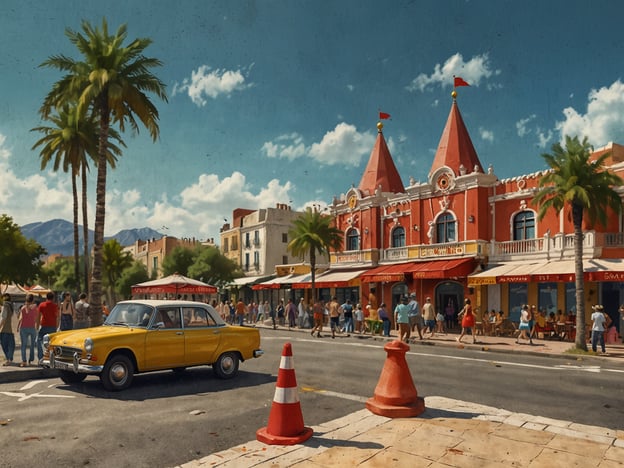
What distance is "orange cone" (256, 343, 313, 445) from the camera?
576 cm

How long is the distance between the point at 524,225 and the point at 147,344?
2232cm

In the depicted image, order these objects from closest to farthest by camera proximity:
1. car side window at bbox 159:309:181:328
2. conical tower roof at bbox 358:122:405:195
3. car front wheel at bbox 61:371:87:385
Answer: car front wheel at bbox 61:371:87:385 < car side window at bbox 159:309:181:328 < conical tower roof at bbox 358:122:405:195

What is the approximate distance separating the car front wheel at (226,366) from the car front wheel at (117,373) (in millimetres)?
1792

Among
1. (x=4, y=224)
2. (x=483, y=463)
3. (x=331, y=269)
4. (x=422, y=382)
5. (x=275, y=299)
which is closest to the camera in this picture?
(x=483, y=463)

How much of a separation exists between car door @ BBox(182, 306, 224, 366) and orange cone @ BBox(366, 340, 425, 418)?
4.30 metres

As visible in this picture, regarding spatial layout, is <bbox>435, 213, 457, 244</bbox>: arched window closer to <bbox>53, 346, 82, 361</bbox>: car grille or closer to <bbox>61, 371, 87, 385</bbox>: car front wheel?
<bbox>61, 371, 87, 385</bbox>: car front wheel

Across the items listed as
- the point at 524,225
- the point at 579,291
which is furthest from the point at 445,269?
the point at 579,291

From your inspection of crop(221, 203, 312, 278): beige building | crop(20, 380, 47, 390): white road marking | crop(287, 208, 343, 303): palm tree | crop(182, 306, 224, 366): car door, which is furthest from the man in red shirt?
crop(221, 203, 312, 278): beige building

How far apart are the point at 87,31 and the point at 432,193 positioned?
20.4 m

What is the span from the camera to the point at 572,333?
2205 cm

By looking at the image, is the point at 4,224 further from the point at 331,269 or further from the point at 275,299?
the point at 331,269

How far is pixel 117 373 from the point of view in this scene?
9.16 m

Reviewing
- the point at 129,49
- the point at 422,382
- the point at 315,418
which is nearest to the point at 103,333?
the point at 315,418

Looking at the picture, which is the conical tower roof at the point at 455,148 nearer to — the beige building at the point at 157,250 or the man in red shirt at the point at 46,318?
the man in red shirt at the point at 46,318
